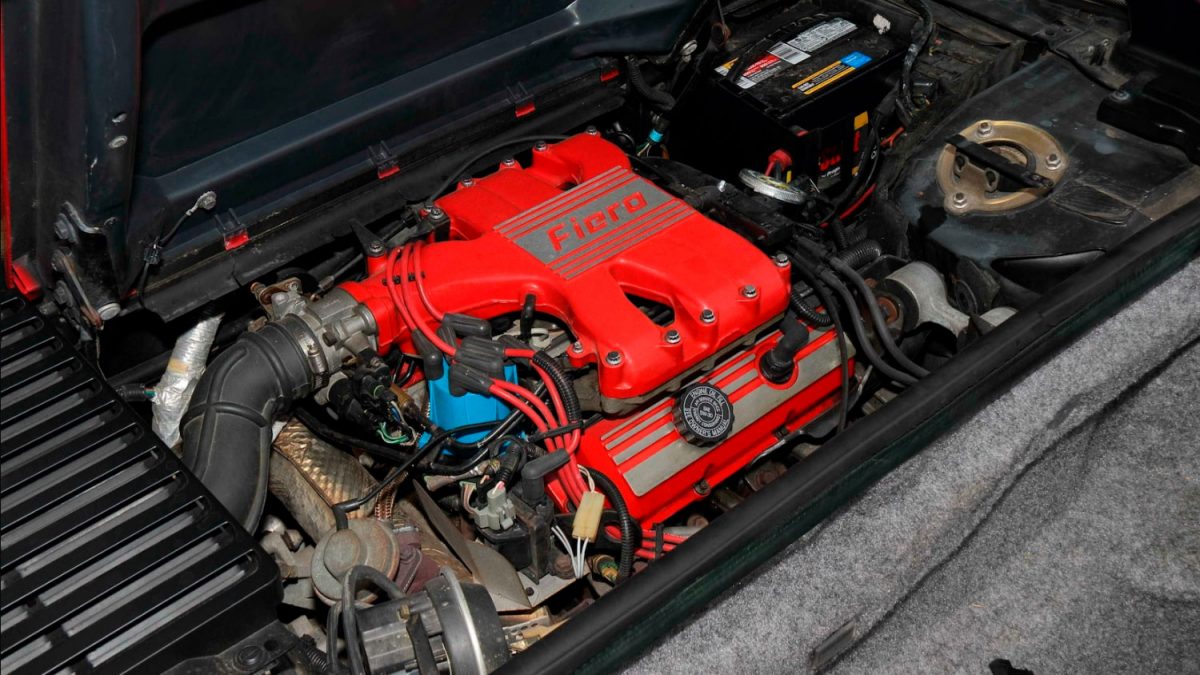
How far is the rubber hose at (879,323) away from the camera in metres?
1.62

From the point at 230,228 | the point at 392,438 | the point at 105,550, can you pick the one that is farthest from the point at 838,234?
the point at 105,550

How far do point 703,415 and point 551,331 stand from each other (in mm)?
251

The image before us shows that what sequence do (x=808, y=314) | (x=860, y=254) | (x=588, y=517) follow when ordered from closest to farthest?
(x=588, y=517)
(x=808, y=314)
(x=860, y=254)

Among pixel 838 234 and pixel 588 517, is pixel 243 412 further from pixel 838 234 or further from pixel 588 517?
pixel 838 234

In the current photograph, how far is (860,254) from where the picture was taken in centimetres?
180

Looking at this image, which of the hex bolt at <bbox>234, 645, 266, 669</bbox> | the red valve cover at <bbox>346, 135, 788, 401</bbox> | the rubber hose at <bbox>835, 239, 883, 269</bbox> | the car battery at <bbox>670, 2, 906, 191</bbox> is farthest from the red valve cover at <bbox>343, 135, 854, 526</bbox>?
the hex bolt at <bbox>234, 645, 266, 669</bbox>

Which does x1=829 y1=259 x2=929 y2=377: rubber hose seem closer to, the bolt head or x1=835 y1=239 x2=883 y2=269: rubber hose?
x1=835 y1=239 x2=883 y2=269: rubber hose

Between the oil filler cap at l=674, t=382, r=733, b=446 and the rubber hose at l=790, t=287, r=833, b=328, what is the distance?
0.69ft

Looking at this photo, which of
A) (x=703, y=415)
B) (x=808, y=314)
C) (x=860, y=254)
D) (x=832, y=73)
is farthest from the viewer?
(x=832, y=73)

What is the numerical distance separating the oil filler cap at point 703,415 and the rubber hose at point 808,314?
21 cm

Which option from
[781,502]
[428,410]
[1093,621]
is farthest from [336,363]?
[1093,621]

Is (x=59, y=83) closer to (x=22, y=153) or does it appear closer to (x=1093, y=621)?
(x=22, y=153)

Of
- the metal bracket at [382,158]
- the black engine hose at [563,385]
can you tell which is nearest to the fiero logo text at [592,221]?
the black engine hose at [563,385]

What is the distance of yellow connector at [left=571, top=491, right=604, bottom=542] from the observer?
1.42 metres
